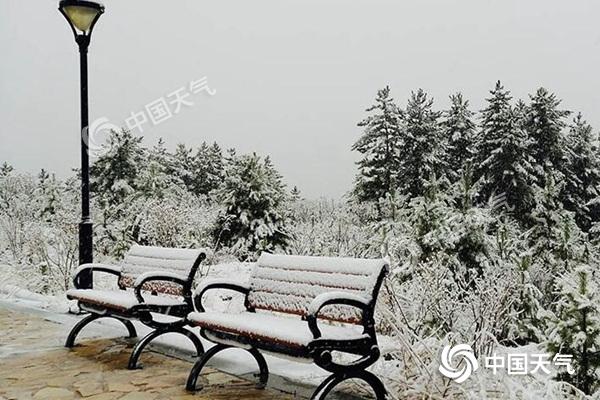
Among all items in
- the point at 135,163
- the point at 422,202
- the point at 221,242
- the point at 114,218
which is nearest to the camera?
the point at 422,202

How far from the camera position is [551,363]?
399 centimetres

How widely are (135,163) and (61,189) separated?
3878 millimetres

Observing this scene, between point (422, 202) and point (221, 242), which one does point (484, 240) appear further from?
point (221, 242)

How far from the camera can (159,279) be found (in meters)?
4.25

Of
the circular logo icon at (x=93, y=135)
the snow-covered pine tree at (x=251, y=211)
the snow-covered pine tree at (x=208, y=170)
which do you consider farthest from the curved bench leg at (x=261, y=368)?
the snow-covered pine tree at (x=208, y=170)

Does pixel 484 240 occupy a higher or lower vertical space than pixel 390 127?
lower

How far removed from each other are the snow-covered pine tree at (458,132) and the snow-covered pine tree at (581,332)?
23940 mm

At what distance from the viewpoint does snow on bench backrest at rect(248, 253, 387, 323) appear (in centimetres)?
335

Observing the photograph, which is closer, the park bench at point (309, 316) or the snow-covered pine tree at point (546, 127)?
the park bench at point (309, 316)

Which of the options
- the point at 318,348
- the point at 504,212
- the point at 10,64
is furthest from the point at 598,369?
the point at 504,212

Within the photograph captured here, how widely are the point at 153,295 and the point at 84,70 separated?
2839mm

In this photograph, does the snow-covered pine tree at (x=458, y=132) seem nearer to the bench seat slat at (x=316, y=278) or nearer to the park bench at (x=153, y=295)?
the park bench at (x=153, y=295)

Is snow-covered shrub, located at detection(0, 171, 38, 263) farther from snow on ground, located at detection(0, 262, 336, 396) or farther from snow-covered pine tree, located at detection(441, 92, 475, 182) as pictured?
snow-covered pine tree, located at detection(441, 92, 475, 182)

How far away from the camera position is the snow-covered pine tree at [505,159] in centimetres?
2492
